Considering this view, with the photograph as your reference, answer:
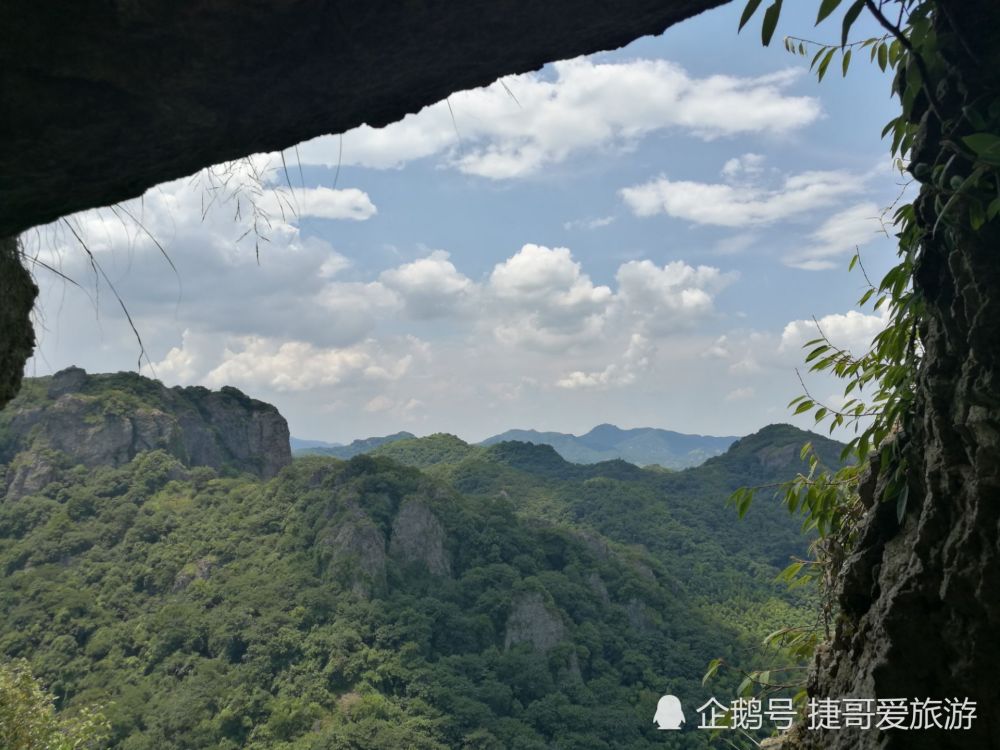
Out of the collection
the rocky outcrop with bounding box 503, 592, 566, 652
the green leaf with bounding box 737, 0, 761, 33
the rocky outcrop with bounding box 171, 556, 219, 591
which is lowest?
the rocky outcrop with bounding box 503, 592, 566, 652

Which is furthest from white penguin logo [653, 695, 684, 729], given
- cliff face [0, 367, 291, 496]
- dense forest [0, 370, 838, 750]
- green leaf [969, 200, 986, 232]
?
cliff face [0, 367, 291, 496]

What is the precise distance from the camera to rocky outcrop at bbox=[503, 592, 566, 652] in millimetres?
49562

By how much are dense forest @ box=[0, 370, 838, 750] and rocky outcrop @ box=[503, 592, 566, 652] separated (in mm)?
174

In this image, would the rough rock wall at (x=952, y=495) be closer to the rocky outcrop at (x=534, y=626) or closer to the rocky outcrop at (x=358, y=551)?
the rocky outcrop at (x=534, y=626)

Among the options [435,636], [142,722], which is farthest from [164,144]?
[435,636]

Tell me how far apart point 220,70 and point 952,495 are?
220 cm

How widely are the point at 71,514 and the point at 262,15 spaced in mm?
62077

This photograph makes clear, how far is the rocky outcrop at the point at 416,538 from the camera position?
178 ft

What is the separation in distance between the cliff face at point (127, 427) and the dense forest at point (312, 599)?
200 mm

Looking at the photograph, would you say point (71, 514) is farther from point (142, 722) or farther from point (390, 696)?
point (390, 696)

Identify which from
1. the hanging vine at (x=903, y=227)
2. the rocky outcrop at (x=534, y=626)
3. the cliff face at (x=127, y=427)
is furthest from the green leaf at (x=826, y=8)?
the cliff face at (x=127, y=427)

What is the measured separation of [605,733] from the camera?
40.7 metres

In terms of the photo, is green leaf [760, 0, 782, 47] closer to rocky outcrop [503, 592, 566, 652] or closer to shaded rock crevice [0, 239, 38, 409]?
shaded rock crevice [0, 239, 38, 409]

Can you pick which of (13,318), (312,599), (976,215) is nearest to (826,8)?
(976,215)
